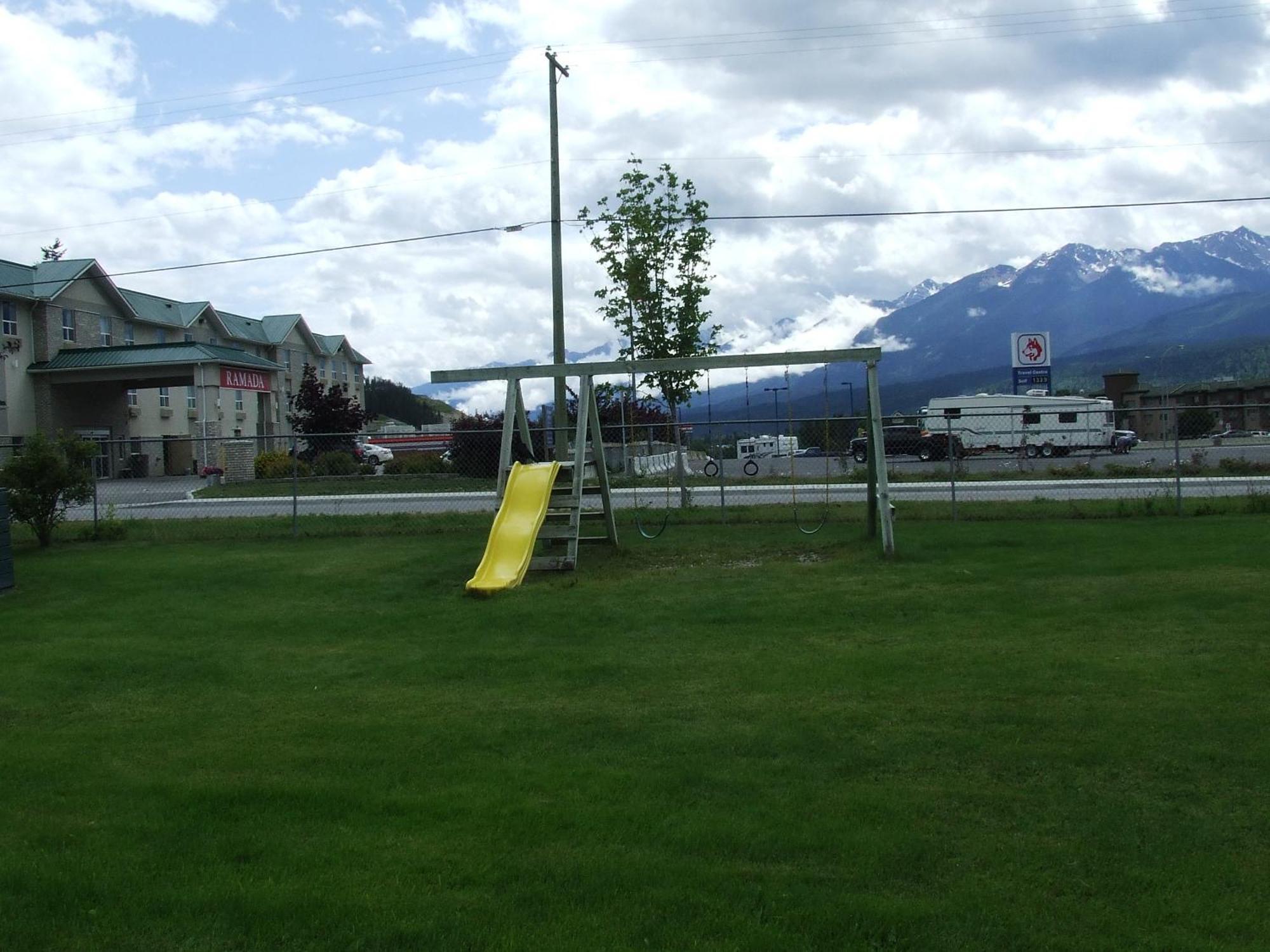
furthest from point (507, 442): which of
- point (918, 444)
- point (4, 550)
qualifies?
point (918, 444)

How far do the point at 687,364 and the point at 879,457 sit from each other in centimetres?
289

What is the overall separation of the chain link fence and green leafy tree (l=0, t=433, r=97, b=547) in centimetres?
74

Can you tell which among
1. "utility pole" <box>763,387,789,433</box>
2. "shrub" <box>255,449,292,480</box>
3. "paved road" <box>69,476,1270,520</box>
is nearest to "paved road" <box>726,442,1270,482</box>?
"paved road" <box>69,476,1270,520</box>

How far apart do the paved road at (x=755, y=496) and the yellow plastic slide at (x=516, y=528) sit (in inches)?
257

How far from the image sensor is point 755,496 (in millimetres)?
23828

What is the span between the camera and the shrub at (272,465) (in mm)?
36562

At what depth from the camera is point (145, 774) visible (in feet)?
19.2

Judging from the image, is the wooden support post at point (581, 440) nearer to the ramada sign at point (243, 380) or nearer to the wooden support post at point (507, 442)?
the wooden support post at point (507, 442)

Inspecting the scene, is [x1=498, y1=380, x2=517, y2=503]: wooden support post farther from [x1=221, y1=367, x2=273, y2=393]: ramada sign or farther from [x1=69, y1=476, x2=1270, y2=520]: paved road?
[x1=221, y1=367, x2=273, y2=393]: ramada sign

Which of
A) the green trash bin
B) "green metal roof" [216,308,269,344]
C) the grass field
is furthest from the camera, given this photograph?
"green metal roof" [216,308,269,344]

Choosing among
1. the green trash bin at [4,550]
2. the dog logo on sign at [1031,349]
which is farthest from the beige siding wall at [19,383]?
the dog logo on sign at [1031,349]

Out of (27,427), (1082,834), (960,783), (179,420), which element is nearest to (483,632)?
(960,783)

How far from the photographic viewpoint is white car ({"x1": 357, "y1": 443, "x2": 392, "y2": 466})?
44.6 metres

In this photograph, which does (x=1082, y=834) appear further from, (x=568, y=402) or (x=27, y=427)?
(x=27, y=427)
